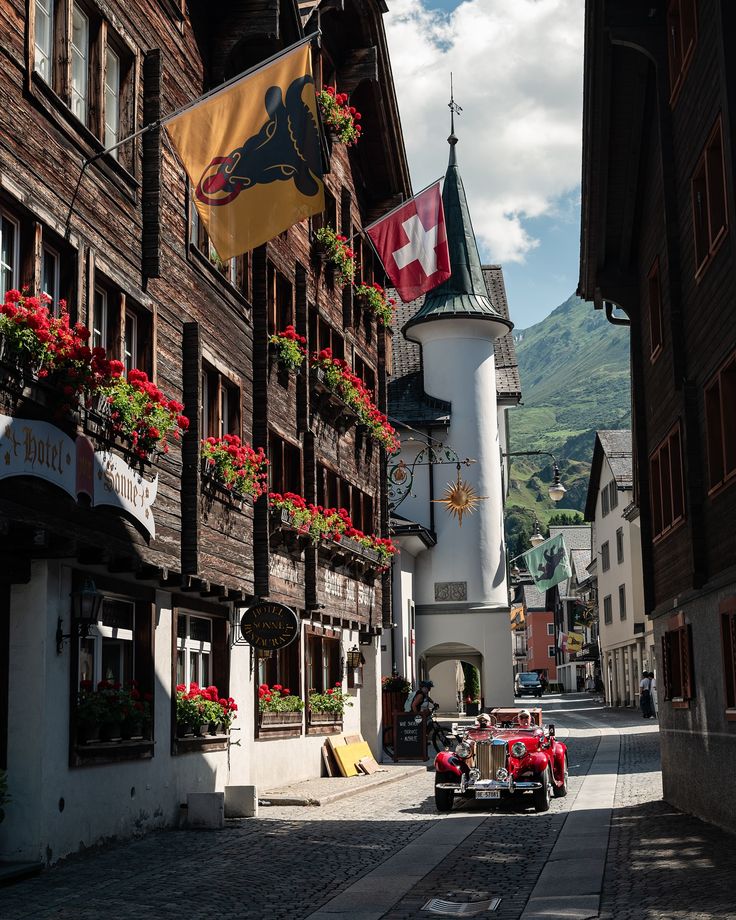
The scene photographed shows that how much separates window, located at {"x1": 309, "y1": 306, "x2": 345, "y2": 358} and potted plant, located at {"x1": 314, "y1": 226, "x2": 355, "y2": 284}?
4.03 ft

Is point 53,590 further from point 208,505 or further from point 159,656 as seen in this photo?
point 208,505

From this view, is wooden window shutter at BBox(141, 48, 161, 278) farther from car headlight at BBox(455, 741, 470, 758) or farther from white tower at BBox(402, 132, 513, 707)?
white tower at BBox(402, 132, 513, 707)

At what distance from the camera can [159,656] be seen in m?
17.0

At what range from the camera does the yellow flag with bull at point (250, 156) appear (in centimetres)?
1429

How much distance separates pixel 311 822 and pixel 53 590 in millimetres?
5917

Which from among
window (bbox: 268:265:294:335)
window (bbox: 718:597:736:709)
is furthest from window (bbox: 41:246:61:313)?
window (bbox: 268:265:294:335)

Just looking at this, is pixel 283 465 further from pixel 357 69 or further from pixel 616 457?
pixel 616 457

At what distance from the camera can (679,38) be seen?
17.6 meters

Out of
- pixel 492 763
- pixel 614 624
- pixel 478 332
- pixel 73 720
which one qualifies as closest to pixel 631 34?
pixel 492 763

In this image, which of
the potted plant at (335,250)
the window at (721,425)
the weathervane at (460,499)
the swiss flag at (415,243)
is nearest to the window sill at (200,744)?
the window at (721,425)

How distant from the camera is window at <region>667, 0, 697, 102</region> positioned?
653 inches

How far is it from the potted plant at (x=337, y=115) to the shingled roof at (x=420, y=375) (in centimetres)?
1895

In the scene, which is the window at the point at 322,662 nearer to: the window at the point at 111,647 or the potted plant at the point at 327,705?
the potted plant at the point at 327,705

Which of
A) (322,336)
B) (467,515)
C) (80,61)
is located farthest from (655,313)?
(467,515)
